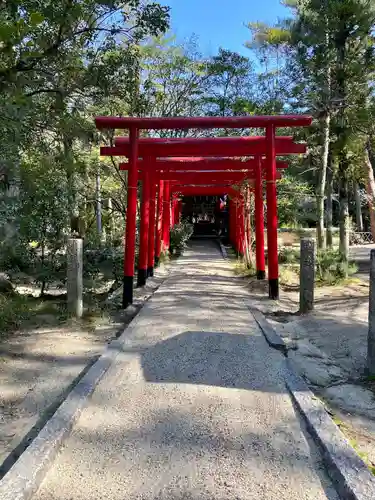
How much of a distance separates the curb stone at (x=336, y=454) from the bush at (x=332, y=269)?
721cm

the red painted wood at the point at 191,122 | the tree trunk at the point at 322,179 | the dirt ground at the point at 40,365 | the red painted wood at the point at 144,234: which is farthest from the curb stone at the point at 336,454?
the tree trunk at the point at 322,179

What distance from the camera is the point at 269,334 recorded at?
215 inches

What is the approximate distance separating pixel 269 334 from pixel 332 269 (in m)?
6.24

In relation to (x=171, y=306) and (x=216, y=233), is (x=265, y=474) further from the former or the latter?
(x=216, y=233)

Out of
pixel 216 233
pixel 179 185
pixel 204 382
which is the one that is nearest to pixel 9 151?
pixel 204 382

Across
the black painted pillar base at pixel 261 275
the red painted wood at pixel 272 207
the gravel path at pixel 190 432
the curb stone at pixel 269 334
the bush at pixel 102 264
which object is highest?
the red painted wood at pixel 272 207

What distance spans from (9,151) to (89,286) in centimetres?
329

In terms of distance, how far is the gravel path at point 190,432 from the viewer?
2.50 meters

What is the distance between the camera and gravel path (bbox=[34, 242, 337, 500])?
250 centimetres

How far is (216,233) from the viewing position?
29.2 metres

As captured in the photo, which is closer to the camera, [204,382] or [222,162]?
[204,382]

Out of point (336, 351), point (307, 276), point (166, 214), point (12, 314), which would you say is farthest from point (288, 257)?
point (12, 314)

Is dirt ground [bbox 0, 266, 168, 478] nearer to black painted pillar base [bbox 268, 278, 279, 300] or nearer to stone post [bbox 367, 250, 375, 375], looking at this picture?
black painted pillar base [bbox 268, 278, 279, 300]

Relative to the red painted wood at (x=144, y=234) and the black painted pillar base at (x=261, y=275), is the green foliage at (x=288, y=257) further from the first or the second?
the red painted wood at (x=144, y=234)
